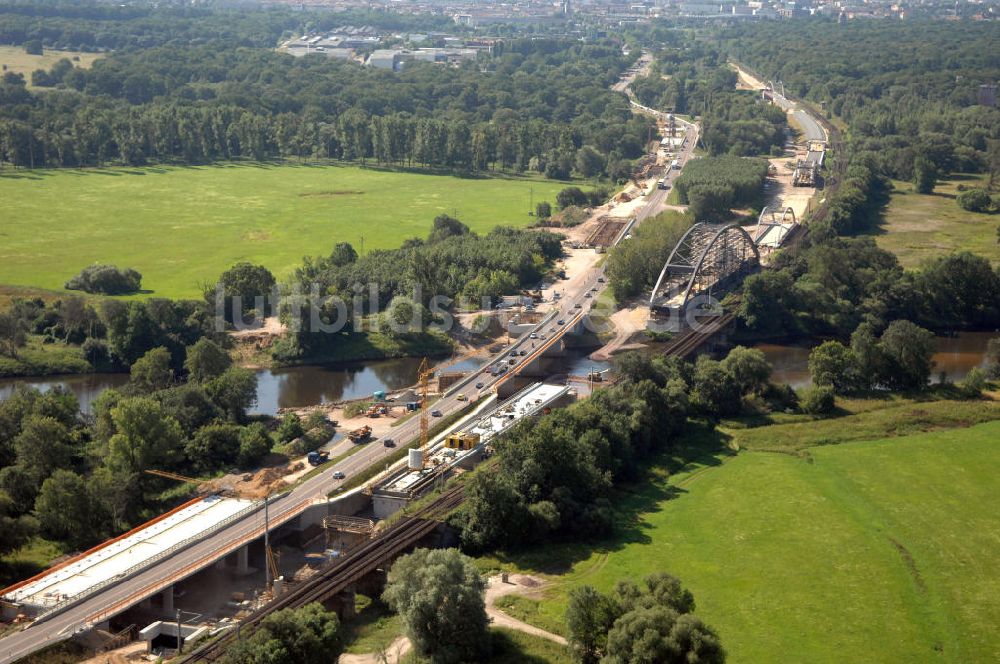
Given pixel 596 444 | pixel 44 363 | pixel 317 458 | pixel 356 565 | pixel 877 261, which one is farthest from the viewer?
pixel 877 261

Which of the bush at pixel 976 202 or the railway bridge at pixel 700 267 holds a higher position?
the bush at pixel 976 202

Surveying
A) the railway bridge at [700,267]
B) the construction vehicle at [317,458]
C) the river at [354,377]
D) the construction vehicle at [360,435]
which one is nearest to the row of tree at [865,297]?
the river at [354,377]

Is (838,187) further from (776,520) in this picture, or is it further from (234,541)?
(234,541)

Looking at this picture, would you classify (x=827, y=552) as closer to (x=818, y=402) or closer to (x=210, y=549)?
(x=818, y=402)

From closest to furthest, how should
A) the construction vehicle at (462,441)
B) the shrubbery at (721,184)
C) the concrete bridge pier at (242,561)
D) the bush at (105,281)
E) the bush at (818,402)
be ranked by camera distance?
the concrete bridge pier at (242,561), the construction vehicle at (462,441), the bush at (818,402), the bush at (105,281), the shrubbery at (721,184)

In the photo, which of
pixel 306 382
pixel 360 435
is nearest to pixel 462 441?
pixel 360 435

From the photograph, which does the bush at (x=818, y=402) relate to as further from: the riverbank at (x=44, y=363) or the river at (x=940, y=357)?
the riverbank at (x=44, y=363)

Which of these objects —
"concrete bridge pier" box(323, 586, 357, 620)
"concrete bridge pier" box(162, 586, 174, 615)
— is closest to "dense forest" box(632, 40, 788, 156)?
"concrete bridge pier" box(323, 586, 357, 620)
